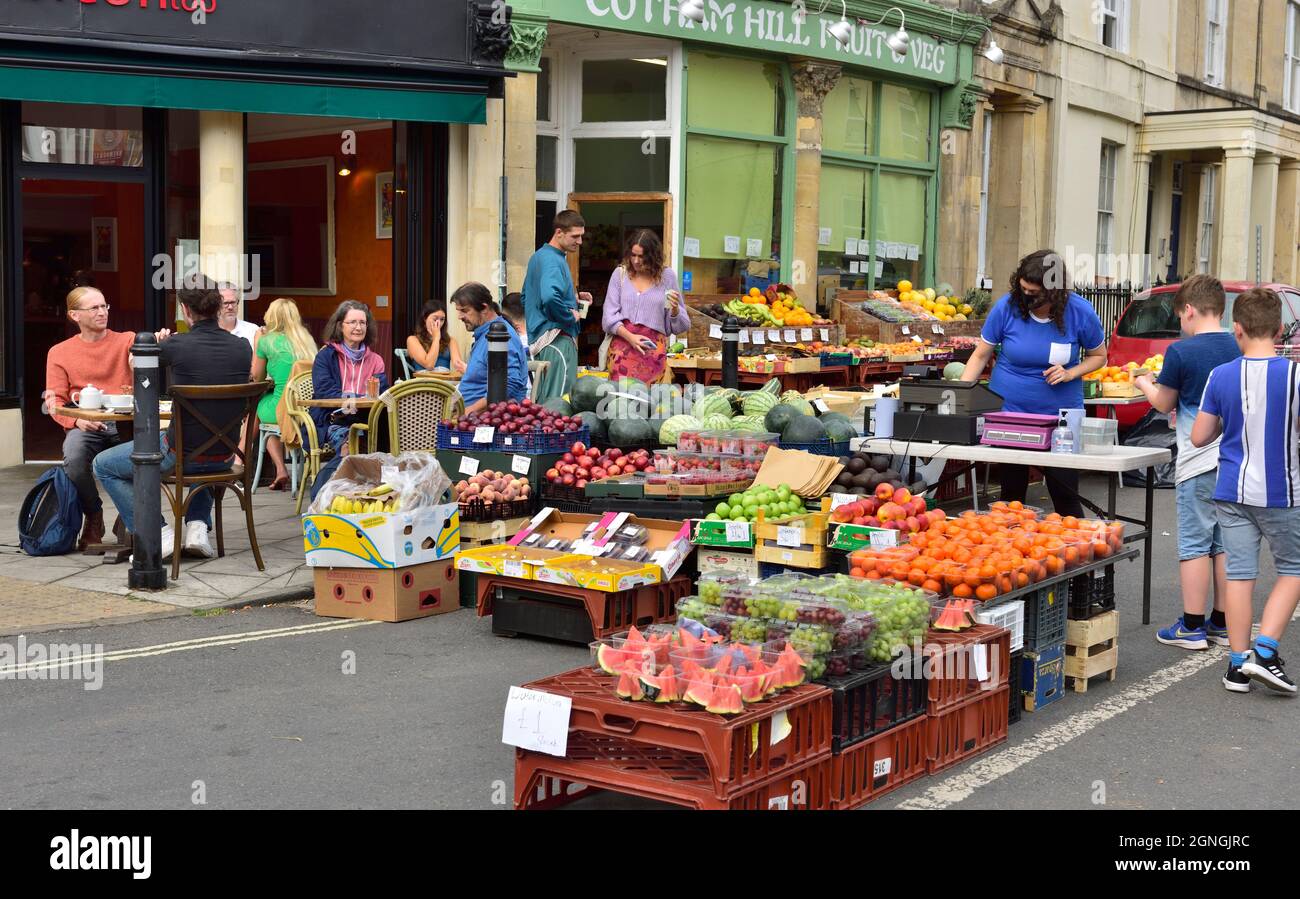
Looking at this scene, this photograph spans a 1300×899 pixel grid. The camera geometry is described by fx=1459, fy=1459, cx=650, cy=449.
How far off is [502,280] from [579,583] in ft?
28.8

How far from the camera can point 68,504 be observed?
10047mm

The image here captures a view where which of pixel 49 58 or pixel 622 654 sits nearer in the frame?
pixel 622 654

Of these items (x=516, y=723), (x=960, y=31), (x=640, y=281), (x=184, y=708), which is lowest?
(x=184, y=708)

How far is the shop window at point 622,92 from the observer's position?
57.8 ft

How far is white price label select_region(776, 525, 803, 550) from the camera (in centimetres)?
782

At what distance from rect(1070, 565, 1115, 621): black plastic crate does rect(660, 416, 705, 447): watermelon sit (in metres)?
2.98

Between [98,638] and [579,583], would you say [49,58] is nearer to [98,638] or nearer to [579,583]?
[98,638]

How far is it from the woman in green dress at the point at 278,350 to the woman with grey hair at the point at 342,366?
105cm

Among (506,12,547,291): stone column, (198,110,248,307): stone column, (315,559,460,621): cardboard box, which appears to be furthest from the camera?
(506,12,547,291): stone column

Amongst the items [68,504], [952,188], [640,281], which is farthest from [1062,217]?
[68,504]

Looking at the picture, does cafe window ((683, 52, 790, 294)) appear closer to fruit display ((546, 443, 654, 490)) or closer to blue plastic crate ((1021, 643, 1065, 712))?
fruit display ((546, 443, 654, 490))

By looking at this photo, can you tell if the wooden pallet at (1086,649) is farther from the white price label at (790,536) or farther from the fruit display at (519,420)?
the fruit display at (519,420)

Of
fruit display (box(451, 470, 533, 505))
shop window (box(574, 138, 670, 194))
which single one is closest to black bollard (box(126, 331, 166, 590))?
fruit display (box(451, 470, 533, 505))

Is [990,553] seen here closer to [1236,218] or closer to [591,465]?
[591,465]
